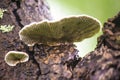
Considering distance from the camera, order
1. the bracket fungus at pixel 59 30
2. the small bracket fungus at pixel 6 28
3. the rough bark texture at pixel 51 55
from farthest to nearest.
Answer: the small bracket fungus at pixel 6 28 → the bracket fungus at pixel 59 30 → the rough bark texture at pixel 51 55

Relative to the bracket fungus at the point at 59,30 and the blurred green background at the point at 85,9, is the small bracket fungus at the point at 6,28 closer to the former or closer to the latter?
the bracket fungus at the point at 59,30

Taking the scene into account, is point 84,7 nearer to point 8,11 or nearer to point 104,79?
point 8,11

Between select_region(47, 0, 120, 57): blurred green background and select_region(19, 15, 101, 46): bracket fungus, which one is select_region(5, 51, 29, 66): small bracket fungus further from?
select_region(47, 0, 120, 57): blurred green background

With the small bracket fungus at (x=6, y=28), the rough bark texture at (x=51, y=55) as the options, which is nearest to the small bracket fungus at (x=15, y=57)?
the rough bark texture at (x=51, y=55)

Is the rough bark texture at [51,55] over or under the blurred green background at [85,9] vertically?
over

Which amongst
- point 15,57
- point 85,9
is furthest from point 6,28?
point 85,9

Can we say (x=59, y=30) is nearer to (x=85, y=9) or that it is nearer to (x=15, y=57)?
(x=15, y=57)

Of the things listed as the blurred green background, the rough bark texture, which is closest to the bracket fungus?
the rough bark texture

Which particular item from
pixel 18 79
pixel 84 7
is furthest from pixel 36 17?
pixel 84 7
